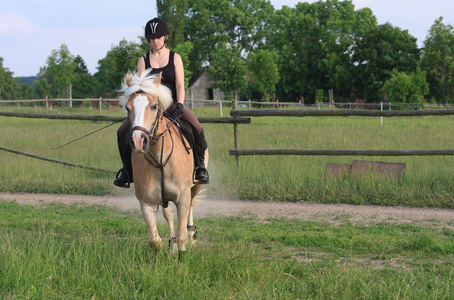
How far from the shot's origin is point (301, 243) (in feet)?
18.3

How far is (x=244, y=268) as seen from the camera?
413cm

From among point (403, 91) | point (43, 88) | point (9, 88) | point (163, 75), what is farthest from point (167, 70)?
point (9, 88)

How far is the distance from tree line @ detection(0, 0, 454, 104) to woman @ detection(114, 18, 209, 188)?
2821cm

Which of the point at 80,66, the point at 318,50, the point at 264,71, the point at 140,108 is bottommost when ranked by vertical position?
the point at 140,108

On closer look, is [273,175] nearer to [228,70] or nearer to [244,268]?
[244,268]

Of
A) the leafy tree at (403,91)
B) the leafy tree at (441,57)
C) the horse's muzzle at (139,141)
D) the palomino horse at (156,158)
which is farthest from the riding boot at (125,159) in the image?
the leafy tree at (441,57)

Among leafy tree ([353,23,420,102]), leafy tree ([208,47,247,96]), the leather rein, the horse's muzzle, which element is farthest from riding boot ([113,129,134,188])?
leafy tree ([353,23,420,102])

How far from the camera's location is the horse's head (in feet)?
12.5

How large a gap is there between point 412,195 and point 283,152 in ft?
8.43

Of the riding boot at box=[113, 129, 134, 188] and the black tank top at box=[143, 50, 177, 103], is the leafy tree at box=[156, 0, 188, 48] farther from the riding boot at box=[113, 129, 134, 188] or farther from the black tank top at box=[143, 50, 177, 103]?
the riding boot at box=[113, 129, 134, 188]

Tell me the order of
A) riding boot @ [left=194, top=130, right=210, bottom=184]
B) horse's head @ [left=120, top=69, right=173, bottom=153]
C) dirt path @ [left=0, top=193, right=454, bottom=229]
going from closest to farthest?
horse's head @ [left=120, top=69, right=173, bottom=153] < riding boot @ [left=194, top=130, right=210, bottom=184] < dirt path @ [left=0, top=193, right=454, bottom=229]

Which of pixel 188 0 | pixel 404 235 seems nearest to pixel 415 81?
pixel 404 235

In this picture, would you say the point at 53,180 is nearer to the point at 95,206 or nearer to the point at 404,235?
the point at 95,206

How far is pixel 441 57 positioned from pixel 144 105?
4081 centimetres
